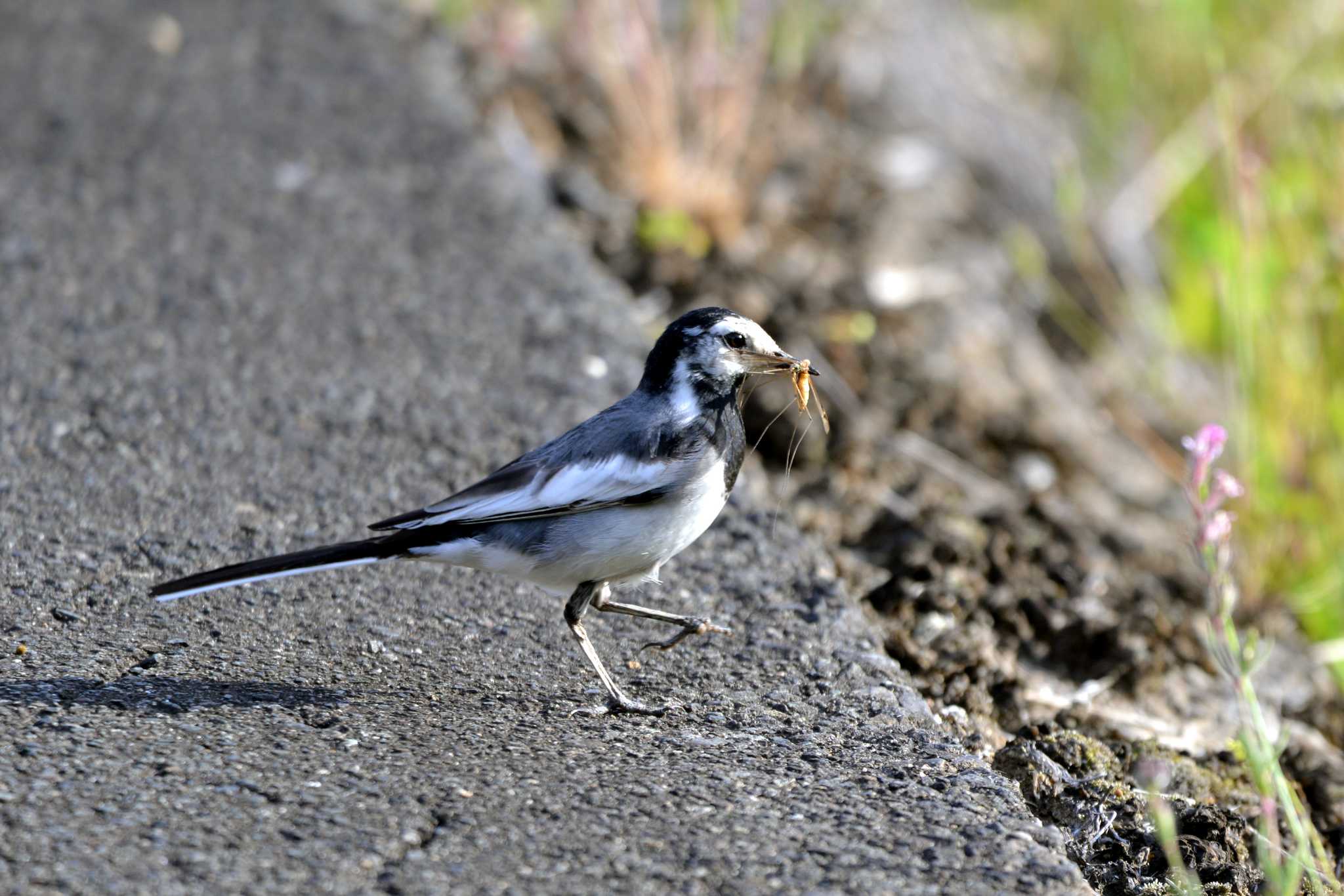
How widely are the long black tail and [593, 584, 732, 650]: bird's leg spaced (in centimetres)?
57

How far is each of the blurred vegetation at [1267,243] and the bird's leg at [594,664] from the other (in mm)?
2180

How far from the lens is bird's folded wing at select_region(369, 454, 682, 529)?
3264mm

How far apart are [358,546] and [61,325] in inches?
78.6

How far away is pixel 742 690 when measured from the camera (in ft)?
10.5

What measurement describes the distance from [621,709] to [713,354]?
0.90 m

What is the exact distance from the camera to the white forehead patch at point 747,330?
3461 millimetres

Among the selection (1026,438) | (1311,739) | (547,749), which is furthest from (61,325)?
(1311,739)

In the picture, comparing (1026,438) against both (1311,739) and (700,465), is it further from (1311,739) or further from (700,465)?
(700,465)

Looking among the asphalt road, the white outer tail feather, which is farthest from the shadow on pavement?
the white outer tail feather

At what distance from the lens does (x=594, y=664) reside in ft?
10.4

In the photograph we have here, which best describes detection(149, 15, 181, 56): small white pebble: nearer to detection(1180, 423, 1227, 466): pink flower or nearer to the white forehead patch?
the white forehead patch

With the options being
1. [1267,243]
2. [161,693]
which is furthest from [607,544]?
[1267,243]

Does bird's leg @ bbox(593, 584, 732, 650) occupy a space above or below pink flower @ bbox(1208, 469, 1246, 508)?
below

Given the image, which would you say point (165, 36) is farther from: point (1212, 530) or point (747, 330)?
point (1212, 530)
